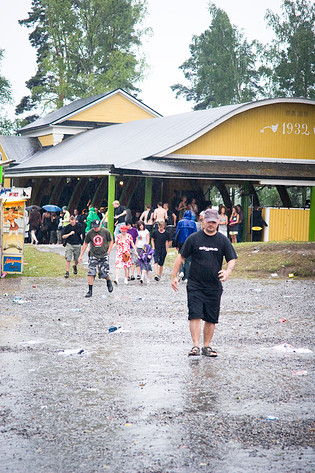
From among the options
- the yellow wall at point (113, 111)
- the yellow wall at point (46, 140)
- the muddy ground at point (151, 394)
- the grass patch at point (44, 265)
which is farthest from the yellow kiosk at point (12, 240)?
the yellow wall at point (113, 111)

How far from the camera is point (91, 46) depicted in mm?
56062

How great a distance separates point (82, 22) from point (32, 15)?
12.9m

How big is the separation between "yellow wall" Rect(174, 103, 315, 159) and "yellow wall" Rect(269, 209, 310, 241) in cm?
283

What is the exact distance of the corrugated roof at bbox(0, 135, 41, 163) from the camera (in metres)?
42.1

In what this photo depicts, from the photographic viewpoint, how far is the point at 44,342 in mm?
9906

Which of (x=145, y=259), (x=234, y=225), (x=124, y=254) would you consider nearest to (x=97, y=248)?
(x=124, y=254)

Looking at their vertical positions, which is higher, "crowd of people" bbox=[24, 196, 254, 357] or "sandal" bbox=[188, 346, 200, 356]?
"crowd of people" bbox=[24, 196, 254, 357]

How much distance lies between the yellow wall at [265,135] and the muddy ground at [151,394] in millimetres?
17802

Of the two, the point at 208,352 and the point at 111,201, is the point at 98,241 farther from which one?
the point at 111,201

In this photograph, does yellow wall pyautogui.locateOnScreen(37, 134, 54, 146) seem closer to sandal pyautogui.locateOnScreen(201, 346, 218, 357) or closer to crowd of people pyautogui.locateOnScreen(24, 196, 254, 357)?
crowd of people pyautogui.locateOnScreen(24, 196, 254, 357)

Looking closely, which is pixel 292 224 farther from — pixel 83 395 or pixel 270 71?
pixel 270 71

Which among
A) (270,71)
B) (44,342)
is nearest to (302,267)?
(44,342)

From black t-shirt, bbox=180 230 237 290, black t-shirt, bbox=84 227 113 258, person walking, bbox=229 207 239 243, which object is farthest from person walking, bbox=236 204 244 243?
black t-shirt, bbox=180 230 237 290

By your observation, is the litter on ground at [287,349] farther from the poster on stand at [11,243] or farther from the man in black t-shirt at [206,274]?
the poster on stand at [11,243]
